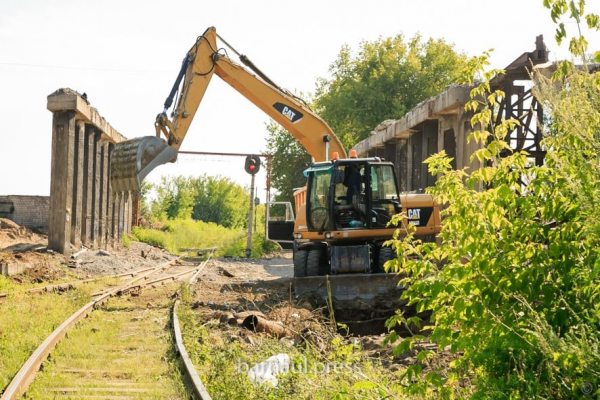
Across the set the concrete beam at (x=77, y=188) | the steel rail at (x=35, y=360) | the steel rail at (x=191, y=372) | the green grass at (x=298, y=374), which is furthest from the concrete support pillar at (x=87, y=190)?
the green grass at (x=298, y=374)

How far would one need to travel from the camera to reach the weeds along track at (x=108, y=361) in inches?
274

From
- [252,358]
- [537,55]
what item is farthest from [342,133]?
[252,358]

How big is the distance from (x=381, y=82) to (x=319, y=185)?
37099mm

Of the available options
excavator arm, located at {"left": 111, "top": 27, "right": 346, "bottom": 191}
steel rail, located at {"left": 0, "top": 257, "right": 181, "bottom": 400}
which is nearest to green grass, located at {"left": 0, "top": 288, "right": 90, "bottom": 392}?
steel rail, located at {"left": 0, "top": 257, "right": 181, "bottom": 400}

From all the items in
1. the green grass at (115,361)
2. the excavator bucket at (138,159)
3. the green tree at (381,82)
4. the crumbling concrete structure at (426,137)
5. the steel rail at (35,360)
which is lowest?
the green grass at (115,361)

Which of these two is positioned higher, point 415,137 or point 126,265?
point 415,137

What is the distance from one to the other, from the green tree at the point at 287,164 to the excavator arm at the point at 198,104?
3831 cm

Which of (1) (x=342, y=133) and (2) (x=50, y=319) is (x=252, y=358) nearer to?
(2) (x=50, y=319)

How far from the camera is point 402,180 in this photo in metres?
27.4

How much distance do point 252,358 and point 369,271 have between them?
6.60 meters

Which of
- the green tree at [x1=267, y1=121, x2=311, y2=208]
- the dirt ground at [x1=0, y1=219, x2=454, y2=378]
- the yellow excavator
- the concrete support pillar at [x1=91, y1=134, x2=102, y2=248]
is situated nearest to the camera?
the dirt ground at [x1=0, y1=219, x2=454, y2=378]

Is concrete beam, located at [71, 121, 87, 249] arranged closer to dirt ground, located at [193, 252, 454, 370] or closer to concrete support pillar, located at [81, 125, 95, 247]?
concrete support pillar, located at [81, 125, 95, 247]

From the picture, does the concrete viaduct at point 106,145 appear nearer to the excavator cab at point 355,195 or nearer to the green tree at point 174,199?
the excavator cab at point 355,195

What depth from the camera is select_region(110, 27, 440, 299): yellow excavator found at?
13.9 m
